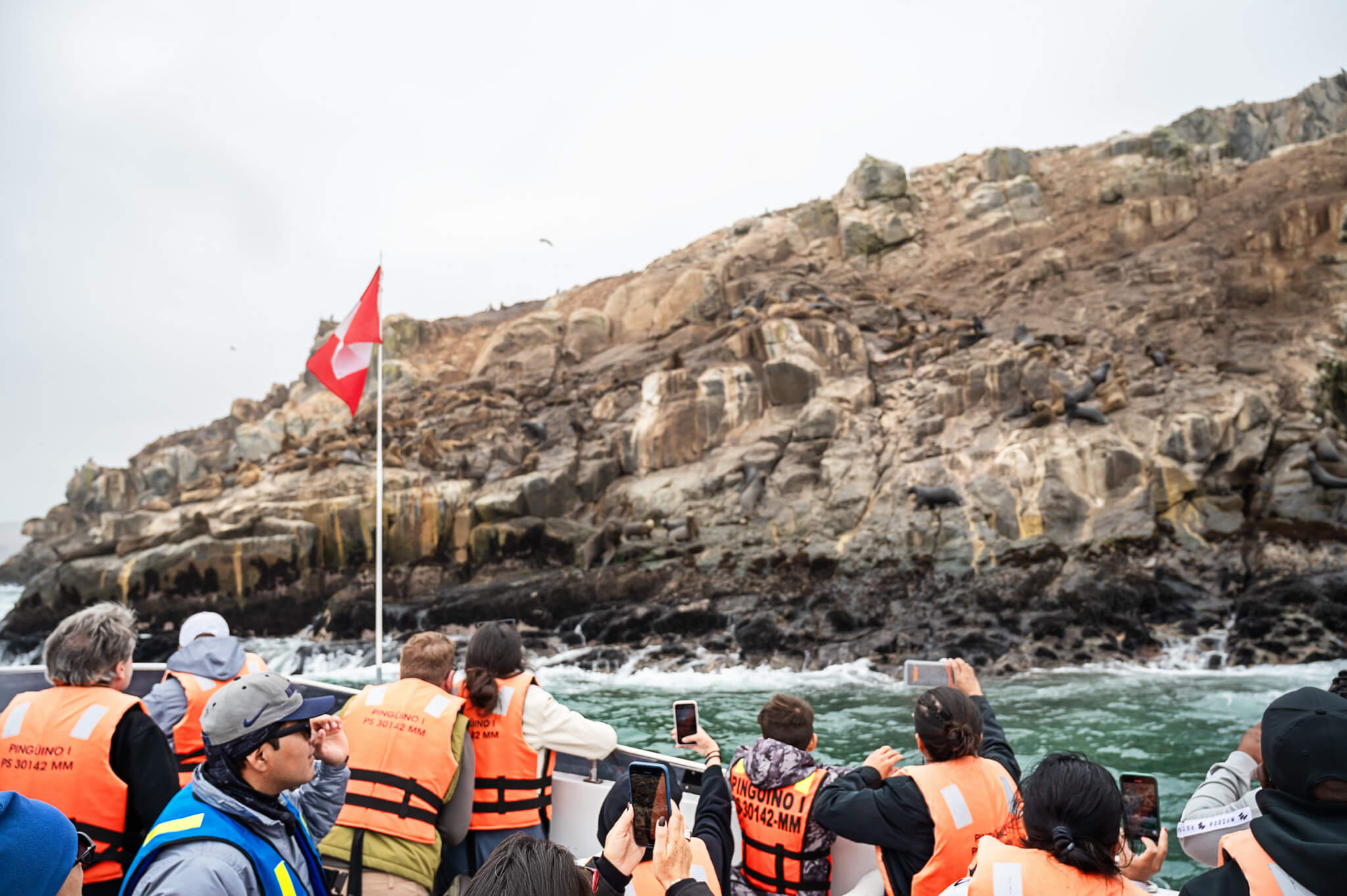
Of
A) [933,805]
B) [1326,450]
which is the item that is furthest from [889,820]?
[1326,450]

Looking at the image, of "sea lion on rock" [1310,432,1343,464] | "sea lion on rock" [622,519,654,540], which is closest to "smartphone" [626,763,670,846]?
"sea lion on rock" [622,519,654,540]

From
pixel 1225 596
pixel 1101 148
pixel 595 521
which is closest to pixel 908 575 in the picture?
pixel 1225 596

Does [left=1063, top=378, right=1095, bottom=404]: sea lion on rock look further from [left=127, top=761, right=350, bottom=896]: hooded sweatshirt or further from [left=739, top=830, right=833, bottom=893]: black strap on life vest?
[left=127, top=761, right=350, bottom=896]: hooded sweatshirt

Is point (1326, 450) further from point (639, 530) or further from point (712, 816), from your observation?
point (712, 816)

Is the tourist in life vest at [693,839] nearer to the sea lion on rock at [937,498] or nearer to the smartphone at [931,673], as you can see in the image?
the smartphone at [931,673]

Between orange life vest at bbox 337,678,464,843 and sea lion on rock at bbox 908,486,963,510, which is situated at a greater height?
orange life vest at bbox 337,678,464,843

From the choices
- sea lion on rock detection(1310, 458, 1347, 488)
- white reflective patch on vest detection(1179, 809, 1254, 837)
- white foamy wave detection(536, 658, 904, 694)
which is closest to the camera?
white reflective patch on vest detection(1179, 809, 1254, 837)

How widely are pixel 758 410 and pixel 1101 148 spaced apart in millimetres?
22330

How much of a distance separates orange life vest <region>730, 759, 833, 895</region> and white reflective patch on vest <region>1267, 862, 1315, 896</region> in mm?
1467

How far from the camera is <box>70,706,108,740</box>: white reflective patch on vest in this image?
8.93ft

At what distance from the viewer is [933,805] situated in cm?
285

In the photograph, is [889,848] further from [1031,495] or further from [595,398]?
[595,398]

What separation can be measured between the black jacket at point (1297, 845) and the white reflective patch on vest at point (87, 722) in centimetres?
325

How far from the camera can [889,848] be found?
2.99m
